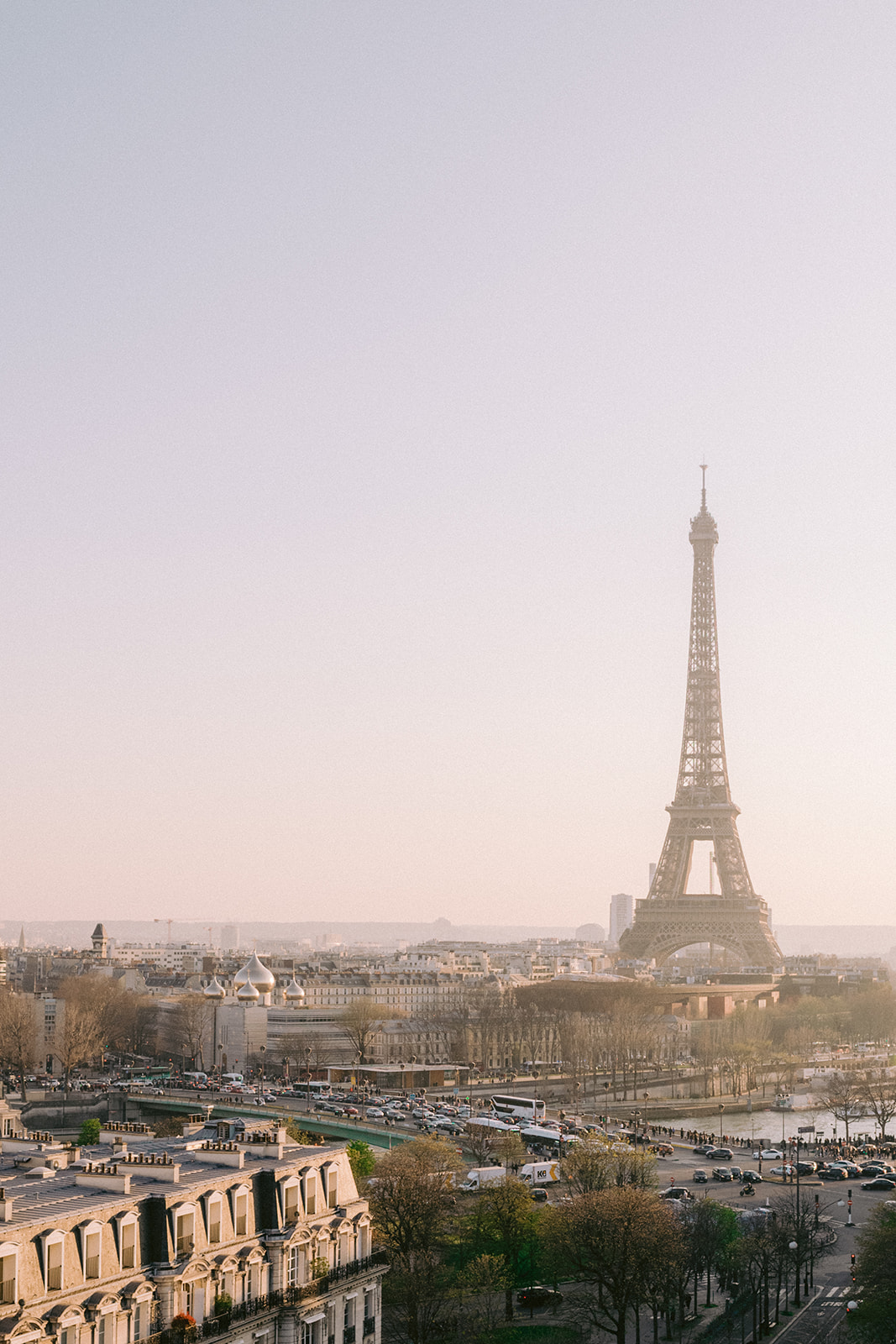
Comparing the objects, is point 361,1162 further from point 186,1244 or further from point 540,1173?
point 186,1244

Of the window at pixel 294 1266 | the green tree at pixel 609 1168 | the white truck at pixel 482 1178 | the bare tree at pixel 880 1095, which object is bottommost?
the bare tree at pixel 880 1095

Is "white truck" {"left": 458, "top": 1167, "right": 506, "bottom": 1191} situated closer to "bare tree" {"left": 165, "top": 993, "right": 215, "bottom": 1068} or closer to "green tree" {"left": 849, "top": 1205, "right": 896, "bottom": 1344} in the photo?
"green tree" {"left": 849, "top": 1205, "right": 896, "bottom": 1344}

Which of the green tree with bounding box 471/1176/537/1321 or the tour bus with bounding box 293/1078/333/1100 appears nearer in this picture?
the green tree with bounding box 471/1176/537/1321

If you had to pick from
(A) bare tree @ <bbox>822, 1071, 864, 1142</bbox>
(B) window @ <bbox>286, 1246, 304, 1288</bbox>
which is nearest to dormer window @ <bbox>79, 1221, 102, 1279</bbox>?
(B) window @ <bbox>286, 1246, 304, 1288</bbox>

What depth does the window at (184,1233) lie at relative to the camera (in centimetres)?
2561

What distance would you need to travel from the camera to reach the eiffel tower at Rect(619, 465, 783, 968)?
135 m

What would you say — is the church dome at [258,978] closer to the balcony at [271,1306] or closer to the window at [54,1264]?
the balcony at [271,1306]

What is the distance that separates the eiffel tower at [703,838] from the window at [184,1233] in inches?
4349

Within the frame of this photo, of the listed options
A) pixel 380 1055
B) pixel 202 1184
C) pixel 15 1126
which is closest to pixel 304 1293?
pixel 202 1184

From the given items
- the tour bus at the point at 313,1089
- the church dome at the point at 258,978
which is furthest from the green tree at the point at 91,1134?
the church dome at the point at 258,978

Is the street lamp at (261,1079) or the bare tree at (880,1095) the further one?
the bare tree at (880,1095)

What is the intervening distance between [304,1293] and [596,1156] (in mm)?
19823

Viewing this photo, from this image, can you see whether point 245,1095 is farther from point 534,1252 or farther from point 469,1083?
point 534,1252

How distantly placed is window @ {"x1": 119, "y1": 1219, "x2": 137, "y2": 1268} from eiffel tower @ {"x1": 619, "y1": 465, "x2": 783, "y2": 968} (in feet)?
367
